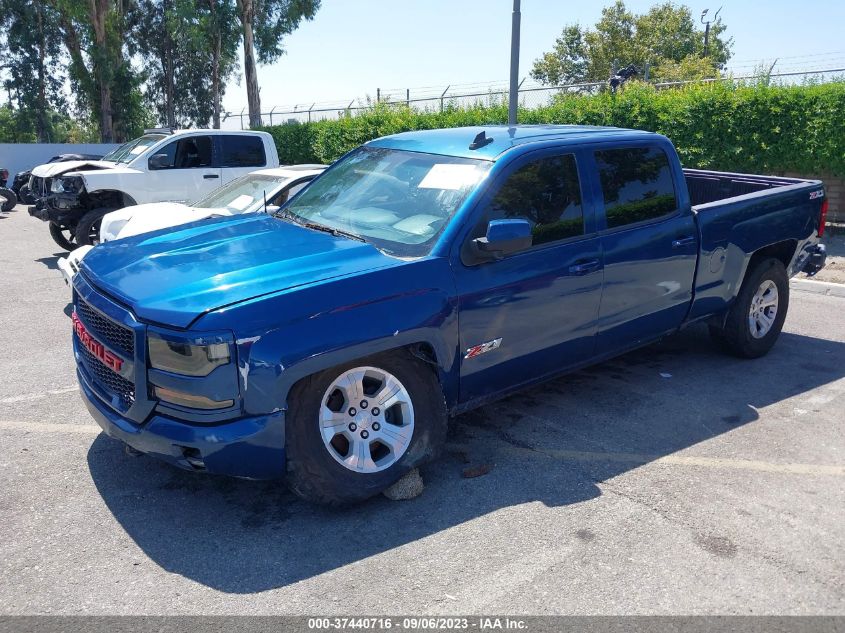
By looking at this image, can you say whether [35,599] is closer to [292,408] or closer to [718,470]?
[292,408]

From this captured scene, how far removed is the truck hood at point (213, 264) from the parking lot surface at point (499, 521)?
108 cm

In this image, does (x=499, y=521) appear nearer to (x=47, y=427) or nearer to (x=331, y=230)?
(x=331, y=230)

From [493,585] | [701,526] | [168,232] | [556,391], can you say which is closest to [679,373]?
[556,391]

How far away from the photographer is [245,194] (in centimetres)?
841

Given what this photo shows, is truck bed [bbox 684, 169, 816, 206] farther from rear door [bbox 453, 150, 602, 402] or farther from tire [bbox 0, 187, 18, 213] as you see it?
tire [bbox 0, 187, 18, 213]

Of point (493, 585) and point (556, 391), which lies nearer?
point (493, 585)

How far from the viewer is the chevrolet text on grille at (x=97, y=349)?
146 inches

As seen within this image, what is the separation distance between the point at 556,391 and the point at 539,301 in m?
1.28

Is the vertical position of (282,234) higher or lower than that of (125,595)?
higher

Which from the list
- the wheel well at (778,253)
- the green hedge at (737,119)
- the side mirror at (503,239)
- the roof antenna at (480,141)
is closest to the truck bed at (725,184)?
the wheel well at (778,253)

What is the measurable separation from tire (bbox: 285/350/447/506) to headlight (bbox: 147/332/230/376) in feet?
1.30

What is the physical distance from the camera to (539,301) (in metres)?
4.41

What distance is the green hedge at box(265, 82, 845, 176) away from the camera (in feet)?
38.7

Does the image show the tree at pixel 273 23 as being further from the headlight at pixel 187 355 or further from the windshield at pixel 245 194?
the headlight at pixel 187 355
